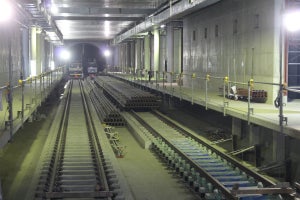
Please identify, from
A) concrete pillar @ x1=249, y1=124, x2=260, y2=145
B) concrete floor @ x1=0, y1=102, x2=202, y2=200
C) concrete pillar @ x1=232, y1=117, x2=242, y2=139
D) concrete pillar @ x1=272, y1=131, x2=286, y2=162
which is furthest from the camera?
concrete pillar @ x1=232, y1=117, x2=242, y2=139

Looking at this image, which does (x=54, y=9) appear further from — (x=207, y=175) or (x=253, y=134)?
(x=207, y=175)

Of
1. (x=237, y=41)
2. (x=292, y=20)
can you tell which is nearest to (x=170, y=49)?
(x=237, y=41)

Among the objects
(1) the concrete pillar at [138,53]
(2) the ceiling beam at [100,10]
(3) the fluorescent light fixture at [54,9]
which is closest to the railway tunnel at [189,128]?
(3) the fluorescent light fixture at [54,9]

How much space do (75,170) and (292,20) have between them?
7441 millimetres

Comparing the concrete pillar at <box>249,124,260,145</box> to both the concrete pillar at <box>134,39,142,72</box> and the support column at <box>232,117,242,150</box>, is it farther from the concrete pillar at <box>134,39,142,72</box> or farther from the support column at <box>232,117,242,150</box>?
the concrete pillar at <box>134,39,142,72</box>

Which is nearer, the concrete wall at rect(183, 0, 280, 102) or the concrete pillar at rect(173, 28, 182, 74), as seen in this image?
the concrete wall at rect(183, 0, 280, 102)

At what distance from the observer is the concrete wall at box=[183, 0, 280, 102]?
14.4m

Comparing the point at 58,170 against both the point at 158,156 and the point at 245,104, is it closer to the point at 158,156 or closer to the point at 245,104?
the point at 158,156

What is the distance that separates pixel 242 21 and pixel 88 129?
648 centimetres

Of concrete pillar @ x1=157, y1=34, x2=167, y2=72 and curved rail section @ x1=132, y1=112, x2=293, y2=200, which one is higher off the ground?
concrete pillar @ x1=157, y1=34, x2=167, y2=72

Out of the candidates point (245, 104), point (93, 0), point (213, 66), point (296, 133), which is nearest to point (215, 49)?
point (213, 66)

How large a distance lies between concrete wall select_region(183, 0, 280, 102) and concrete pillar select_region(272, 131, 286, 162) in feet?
12.1

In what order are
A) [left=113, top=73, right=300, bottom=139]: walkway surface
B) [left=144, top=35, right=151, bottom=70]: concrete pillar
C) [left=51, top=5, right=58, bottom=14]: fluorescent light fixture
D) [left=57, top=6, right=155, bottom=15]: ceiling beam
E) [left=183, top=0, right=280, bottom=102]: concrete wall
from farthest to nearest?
[left=144, top=35, right=151, bottom=70]: concrete pillar → [left=57, top=6, right=155, bottom=15]: ceiling beam → [left=51, top=5, right=58, bottom=14]: fluorescent light fixture → [left=183, top=0, right=280, bottom=102]: concrete wall → [left=113, top=73, right=300, bottom=139]: walkway surface

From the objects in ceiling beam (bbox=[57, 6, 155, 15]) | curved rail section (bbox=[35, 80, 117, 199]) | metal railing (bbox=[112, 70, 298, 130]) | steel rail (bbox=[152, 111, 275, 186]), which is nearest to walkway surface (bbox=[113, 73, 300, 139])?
metal railing (bbox=[112, 70, 298, 130])
